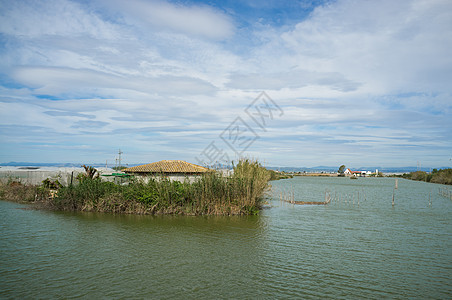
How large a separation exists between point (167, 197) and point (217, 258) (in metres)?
8.42

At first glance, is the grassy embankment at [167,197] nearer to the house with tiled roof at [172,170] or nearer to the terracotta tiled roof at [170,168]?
the house with tiled roof at [172,170]

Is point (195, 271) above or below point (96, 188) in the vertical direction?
below

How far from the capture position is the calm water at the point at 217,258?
7.94m

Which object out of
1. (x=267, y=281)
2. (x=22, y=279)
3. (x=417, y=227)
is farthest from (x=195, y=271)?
(x=417, y=227)

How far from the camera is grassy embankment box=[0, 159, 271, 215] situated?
18.3 meters

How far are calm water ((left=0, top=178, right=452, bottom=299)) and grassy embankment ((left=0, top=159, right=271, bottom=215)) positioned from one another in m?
1.09

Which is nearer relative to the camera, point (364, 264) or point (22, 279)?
point (22, 279)

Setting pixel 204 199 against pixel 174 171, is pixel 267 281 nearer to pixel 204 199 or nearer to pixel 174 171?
pixel 204 199

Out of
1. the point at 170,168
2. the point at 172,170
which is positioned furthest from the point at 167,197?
the point at 170,168

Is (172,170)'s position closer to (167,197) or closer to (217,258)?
(167,197)

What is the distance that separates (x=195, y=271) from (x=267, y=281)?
201cm

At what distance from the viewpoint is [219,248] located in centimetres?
1166

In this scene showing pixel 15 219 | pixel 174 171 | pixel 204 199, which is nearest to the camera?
pixel 15 219

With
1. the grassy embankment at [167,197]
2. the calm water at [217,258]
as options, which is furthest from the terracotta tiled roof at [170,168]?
the calm water at [217,258]
